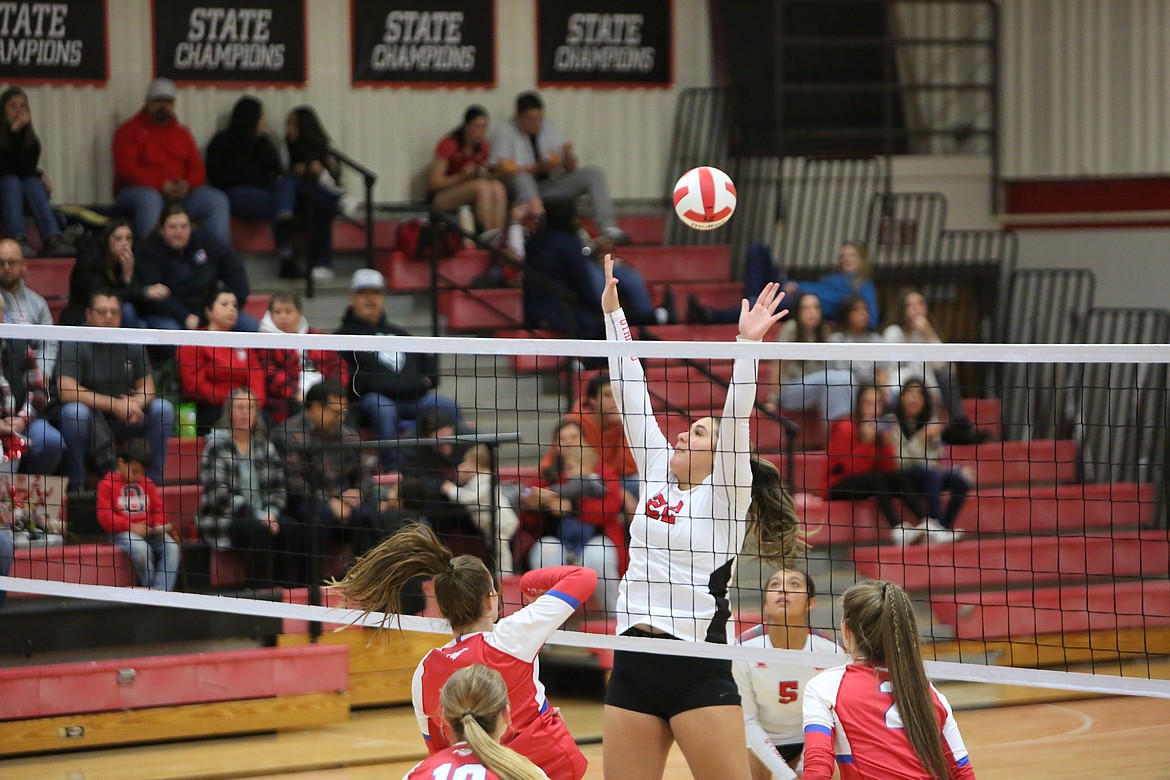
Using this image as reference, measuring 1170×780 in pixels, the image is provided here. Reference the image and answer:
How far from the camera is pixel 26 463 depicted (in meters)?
Answer: 7.54

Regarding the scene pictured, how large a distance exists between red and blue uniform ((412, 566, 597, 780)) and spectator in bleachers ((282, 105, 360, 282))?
20.4 ft

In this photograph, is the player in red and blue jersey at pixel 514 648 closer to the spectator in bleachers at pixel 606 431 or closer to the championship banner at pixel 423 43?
the spectator in bleachers at pixel 606 431

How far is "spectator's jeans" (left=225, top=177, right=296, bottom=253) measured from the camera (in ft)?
34.8

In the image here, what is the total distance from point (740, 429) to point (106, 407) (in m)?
4.06

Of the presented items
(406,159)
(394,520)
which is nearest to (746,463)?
(394,520)

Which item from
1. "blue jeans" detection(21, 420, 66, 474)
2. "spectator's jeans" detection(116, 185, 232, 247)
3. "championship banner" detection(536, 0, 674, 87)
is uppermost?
"championship banner" detection(536, 0, 674, 87)

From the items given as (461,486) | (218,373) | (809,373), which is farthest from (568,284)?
(218,373)

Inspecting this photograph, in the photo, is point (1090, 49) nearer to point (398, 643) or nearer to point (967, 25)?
point (967, 25)

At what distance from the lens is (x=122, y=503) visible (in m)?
7.61

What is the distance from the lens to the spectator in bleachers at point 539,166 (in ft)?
37.1

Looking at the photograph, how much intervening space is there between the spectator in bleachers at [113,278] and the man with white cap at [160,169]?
1.19m

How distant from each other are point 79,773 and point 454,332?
4392mm

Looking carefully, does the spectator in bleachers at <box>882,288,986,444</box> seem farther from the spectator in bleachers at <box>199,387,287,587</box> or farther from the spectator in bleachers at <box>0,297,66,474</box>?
the spectator in bleachers at <box>0,297,66,474</box>

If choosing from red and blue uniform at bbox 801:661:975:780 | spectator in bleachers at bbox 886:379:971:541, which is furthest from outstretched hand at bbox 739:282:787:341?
spectator in bleachers at bbox 886:379:971:541
